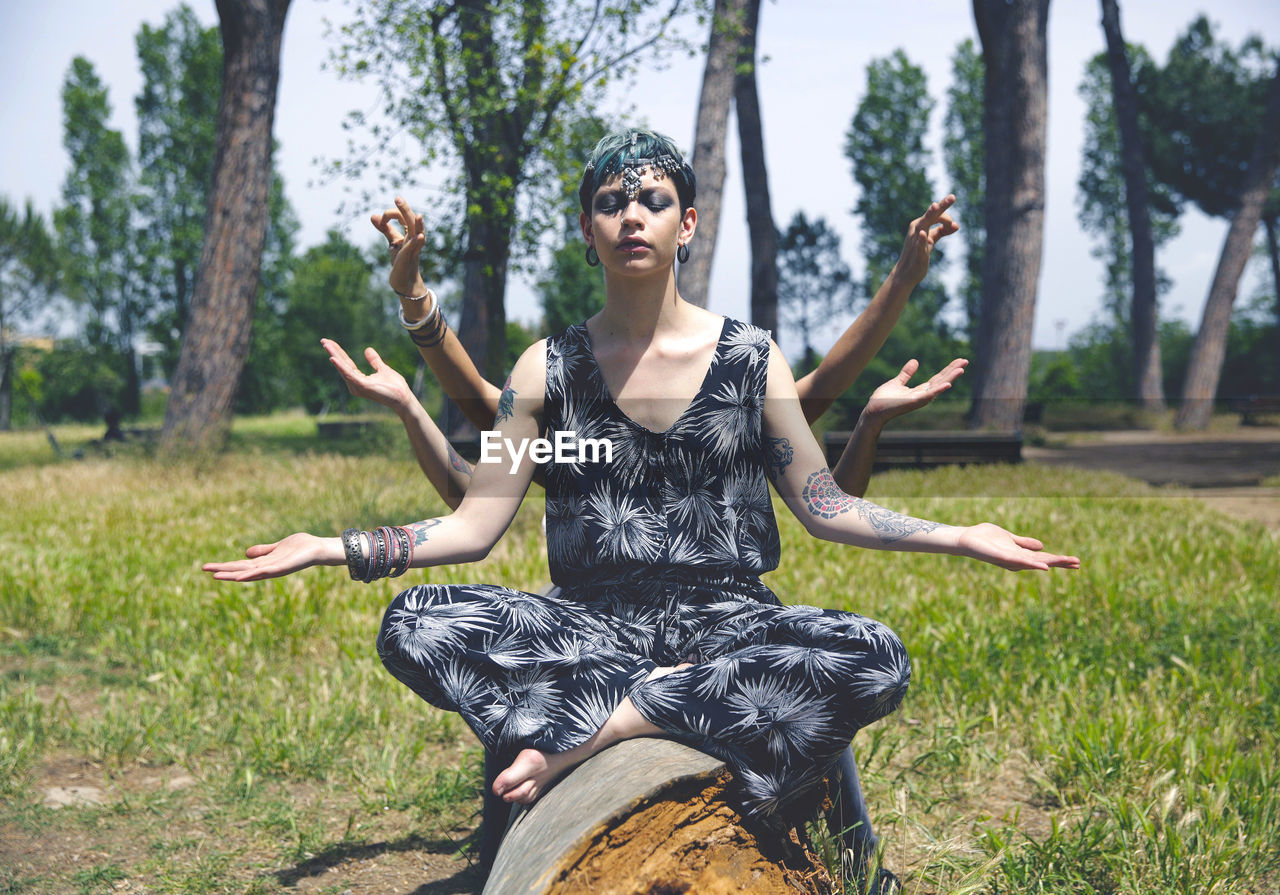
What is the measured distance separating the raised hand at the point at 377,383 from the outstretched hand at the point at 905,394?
126cm

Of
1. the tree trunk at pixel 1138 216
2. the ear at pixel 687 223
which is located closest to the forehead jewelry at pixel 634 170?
the ear at pixel 687 223

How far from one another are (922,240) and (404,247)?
1.41 metres

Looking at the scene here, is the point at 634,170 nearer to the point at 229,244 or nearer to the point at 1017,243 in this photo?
the point at 229,244

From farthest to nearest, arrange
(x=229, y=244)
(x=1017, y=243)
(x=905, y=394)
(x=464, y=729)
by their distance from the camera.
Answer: (x=1017, y=243), (x=229, y=244), (x=464, y=729), (x=905, y=394)

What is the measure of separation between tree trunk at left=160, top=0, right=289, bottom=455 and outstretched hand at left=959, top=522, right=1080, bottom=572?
11.4 m

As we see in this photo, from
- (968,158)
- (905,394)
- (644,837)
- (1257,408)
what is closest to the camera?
(644,837)

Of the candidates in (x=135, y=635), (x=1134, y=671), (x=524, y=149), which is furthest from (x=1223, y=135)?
(x=135, y=635)

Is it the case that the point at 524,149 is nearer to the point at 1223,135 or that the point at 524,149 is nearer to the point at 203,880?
the point at 203,880

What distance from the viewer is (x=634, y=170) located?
269 cm

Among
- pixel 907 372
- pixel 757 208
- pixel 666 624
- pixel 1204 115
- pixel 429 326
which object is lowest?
pixel 666 624

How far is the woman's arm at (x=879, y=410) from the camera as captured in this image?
2689 mm

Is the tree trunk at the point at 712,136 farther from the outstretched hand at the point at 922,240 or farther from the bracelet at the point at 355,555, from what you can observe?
the bracelet at the point at 355,555

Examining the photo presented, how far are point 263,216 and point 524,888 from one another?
479 inches

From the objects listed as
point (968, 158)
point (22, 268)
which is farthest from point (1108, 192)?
point (22, 268)
